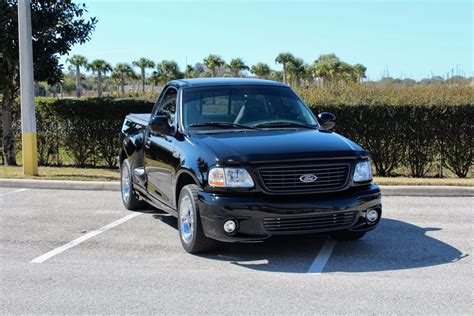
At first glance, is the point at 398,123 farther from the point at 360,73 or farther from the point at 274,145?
the point at 360,73

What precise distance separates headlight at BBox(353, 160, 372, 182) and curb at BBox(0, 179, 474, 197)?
4207 millimetres

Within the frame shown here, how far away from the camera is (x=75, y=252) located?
666 centimetres

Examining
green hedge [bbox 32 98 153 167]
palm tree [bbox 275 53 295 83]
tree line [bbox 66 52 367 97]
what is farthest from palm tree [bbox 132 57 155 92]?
green hedge [bbox 32 98 153 167]

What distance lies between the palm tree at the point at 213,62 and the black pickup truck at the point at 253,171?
304 feet

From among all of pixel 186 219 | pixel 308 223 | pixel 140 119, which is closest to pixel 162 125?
pixel 186 219

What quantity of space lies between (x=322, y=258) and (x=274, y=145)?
4.16 feet

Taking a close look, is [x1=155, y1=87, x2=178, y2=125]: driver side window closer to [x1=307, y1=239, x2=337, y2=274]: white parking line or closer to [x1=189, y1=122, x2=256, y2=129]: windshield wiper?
[x1=189, y1=122, x2=256, y2=129]: windshield wiper

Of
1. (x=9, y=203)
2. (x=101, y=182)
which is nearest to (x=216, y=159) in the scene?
(x=9, y=203)

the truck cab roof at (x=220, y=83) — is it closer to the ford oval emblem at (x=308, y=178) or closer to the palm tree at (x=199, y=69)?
the ford oval emblem at (x=308, y=178)

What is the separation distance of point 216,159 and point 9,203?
202 inches

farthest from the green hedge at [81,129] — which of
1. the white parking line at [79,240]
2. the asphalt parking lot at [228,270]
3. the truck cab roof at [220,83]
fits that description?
the truck cab roof at [220,83]

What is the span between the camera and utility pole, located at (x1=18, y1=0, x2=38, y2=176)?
11.9 meters

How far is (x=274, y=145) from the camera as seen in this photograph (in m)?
6.19

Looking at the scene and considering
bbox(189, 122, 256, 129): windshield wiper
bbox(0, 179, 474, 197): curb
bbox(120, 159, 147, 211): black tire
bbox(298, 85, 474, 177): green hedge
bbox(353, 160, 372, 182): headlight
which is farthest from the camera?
bbox(298, 85, 474, 177): green hedge
